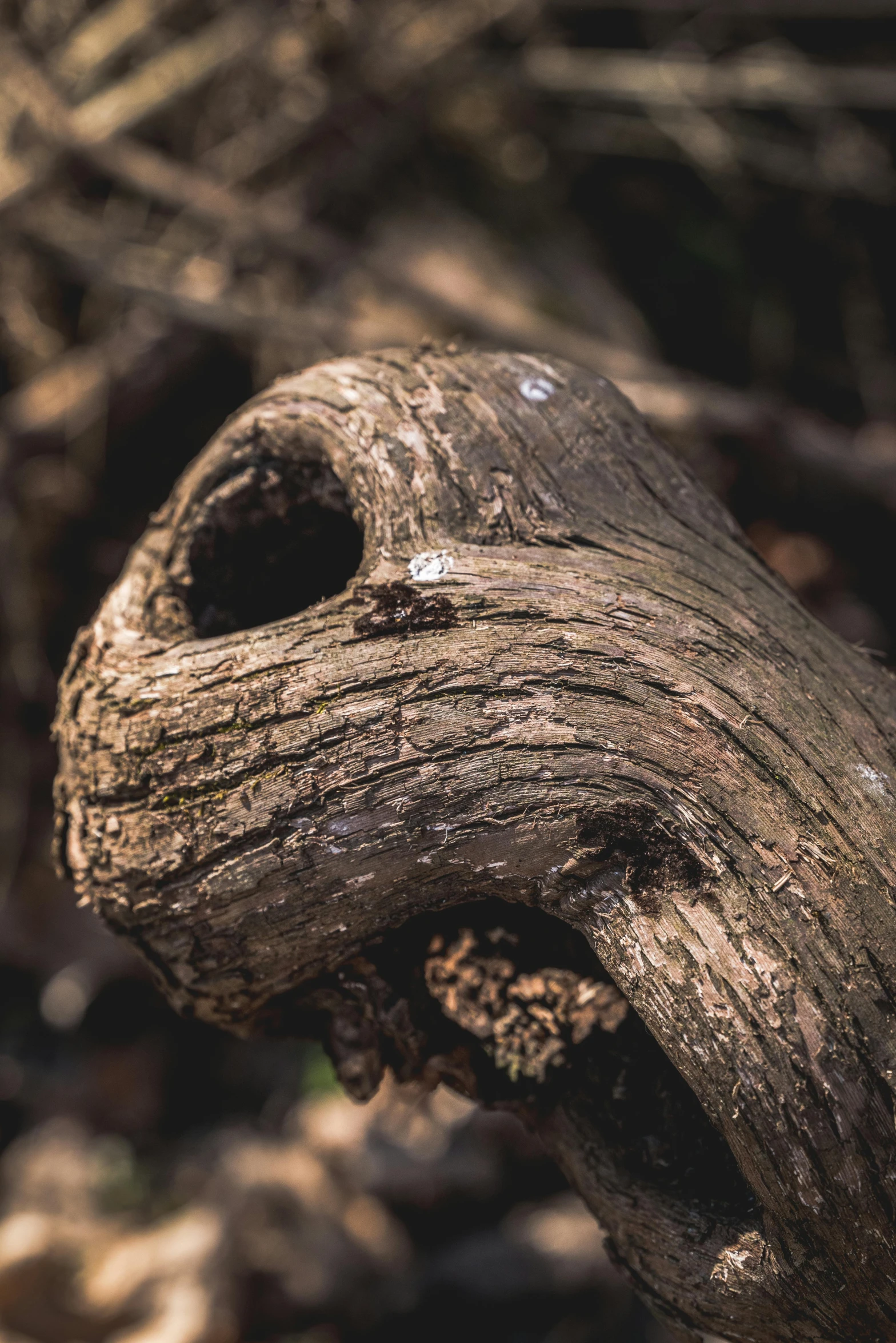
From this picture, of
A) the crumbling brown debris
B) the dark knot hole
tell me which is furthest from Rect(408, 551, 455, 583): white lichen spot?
the crumbling brown debris

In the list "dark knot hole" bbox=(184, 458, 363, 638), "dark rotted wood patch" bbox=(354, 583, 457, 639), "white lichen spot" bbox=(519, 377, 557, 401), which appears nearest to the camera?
"dark rotted wood patch" bbox=(354, 583, 457, 639)

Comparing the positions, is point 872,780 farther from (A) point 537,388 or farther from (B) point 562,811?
(A) point 537,388

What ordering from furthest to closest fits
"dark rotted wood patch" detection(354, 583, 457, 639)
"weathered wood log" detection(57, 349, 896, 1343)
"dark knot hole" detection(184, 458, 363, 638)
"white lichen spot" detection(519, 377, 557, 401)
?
"dark knot hole" detection(184, 458, 363, 638) < "white lichen spot" detection(519, 377, 557, 401) < "dark rotted wood patch" detection(354, 583, 457, 639) < "weathered wood log" detection(57, 349, 896, 1343)

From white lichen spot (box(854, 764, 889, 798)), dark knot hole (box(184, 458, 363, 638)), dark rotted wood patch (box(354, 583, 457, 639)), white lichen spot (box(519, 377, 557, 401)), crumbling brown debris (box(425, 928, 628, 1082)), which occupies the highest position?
white lichen spot (box(519, 377, 557, 401))

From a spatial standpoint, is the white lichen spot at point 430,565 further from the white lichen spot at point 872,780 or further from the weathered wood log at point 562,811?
the white lichen spot at point 872,780

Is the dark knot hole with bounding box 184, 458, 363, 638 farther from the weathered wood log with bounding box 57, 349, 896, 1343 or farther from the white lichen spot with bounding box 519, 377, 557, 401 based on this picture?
the white lichen spot with bounding box 519, 377, 557, 401

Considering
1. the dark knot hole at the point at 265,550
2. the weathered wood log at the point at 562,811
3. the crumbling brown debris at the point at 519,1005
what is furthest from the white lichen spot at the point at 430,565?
the crumbling brown debris at the point at 519,1005

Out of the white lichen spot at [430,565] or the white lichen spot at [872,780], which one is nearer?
the white lichen spot at [872,780]
